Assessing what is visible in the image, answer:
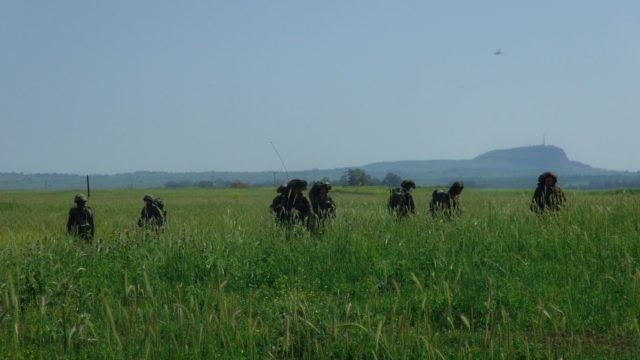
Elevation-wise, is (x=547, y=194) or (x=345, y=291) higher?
(x=547, y=194)

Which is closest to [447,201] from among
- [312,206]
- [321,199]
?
[321,199]

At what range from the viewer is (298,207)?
14.4 metres

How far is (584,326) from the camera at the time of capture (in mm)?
7801

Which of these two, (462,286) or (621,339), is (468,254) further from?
(621,339)

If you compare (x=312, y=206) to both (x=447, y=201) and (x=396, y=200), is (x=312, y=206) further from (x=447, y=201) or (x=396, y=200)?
(x=447, y=201)

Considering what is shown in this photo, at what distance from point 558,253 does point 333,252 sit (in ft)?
10.2

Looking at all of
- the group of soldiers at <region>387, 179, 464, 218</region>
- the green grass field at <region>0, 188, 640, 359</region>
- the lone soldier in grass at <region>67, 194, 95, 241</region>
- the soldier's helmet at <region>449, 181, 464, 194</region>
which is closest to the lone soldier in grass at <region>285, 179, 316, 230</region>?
the green grass field at <region>0, 188, 640, 359</region>

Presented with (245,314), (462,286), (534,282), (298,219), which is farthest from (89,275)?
(534,282)

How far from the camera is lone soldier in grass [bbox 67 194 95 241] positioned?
14680 millimetres

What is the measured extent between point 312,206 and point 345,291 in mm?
5840

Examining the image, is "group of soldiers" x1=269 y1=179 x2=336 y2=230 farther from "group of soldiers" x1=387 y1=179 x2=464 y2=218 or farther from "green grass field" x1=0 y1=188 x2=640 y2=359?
"group of soldiers" x1=387 y1=179 x2=464 y2=218

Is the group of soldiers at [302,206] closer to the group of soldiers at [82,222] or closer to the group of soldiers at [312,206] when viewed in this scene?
the group of soldiers at [312,206]

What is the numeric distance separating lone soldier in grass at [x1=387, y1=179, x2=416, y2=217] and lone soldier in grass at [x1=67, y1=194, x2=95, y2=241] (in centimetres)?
580

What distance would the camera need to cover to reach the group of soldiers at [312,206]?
47.1ft
